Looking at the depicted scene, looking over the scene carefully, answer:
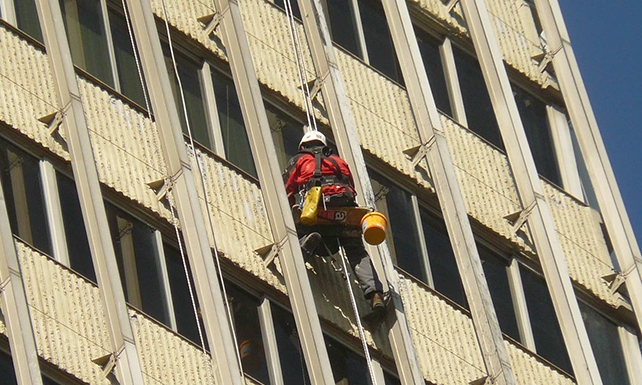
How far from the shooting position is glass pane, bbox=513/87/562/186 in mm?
31234

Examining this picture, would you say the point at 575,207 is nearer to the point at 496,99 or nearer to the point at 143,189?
the point at 496,99

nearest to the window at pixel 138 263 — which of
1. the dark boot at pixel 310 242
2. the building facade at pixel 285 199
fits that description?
the building facade at pixel 285 199

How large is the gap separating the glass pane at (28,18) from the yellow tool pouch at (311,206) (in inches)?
157

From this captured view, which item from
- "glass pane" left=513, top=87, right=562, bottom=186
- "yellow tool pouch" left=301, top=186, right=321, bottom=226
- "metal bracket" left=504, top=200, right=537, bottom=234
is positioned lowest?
"yellow tool pouch" left=301, top=186, right=321, bottom=226

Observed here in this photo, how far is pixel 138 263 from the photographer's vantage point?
→ 2530cm

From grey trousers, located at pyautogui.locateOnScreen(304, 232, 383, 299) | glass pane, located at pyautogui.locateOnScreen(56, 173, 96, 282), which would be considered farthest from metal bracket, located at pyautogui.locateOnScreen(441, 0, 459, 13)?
glass pane, located at pyautogui.locateOnScreen(56, 173, 96, 282)

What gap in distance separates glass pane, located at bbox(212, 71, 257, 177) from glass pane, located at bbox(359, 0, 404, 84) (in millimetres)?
2712

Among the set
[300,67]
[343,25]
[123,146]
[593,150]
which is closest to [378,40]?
[343,25]

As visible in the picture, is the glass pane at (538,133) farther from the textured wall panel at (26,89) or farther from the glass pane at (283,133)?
the textured wall panel at (26,89)

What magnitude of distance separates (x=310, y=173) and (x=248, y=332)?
213 cm

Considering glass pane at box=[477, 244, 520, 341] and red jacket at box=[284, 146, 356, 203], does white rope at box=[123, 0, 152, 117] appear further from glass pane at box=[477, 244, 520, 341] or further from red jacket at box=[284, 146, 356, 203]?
glass pane at box=[477, 244, 520, 341]

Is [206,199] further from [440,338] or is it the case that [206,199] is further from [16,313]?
[16,313]

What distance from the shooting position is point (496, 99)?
2988 cm

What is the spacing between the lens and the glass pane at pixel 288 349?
83.7ft
